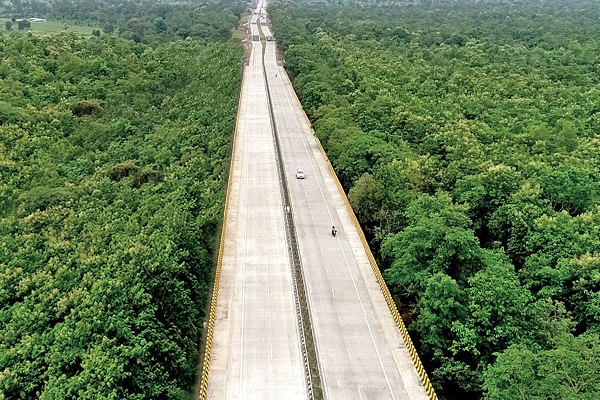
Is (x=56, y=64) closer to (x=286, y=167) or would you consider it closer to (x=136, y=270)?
(x=286, y=167)

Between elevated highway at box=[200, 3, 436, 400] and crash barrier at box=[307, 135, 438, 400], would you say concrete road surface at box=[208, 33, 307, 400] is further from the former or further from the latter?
crash barrier at box=[307, 135, 438, 400]

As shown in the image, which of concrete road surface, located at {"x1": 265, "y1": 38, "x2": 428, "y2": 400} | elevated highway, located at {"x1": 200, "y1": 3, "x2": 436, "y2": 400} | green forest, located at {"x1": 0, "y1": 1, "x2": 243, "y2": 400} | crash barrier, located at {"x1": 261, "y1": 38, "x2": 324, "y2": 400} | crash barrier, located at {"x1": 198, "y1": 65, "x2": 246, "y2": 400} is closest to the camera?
crash barrier, located at {"x1": 198, "y1": 65, "x2": 246, "y2": 400}

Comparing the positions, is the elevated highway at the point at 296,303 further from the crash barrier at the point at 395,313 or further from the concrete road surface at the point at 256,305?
the crash barrier at the point at 395,313

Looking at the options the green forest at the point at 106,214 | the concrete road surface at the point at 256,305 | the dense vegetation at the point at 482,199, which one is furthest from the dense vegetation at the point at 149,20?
the concrete road surface at the point at 256,305

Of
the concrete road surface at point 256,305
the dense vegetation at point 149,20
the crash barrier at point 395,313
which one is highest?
the dense vegetation at point 149,20

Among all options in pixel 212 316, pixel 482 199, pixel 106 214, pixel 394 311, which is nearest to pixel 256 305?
pixel 212 316

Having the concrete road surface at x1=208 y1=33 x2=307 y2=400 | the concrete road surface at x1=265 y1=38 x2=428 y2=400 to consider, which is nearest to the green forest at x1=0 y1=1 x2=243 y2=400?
the concrete road surface at x1=208 y1=33 x2=307 y2=400
